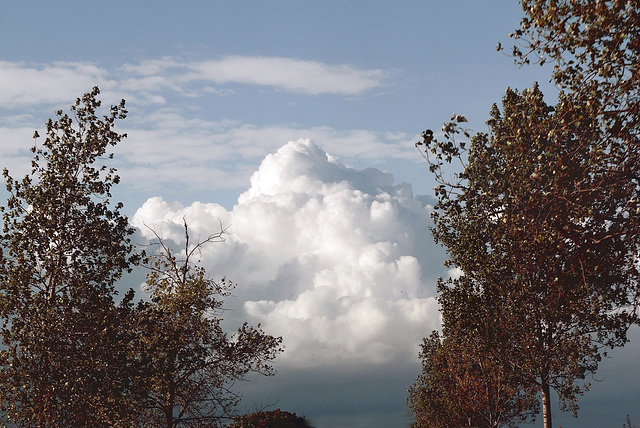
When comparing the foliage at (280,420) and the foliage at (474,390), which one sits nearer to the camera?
the foliage at (474,390)

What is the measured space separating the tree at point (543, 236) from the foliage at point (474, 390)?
1.97m

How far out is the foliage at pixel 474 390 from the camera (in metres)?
32.0

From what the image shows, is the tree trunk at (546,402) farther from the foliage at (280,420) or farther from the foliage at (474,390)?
the foliage at (280,420)

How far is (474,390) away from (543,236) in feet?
75.2

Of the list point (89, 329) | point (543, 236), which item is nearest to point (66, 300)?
point (89, 329)

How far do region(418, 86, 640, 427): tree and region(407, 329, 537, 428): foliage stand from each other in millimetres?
1967

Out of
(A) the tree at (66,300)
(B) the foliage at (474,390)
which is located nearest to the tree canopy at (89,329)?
(A) the tree at (66,300)

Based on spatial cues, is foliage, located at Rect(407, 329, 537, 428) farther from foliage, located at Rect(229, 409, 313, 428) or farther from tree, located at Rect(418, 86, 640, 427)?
foliage, located at Rect(229, 409, 313, 428)

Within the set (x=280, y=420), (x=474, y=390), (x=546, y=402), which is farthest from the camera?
(x=280, y=420)

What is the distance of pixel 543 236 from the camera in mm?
15508

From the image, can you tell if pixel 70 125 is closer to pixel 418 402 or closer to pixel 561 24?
pixel 561 24

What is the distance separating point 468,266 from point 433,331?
29388 mm

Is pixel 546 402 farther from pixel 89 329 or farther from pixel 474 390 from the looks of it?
pixel 89 329

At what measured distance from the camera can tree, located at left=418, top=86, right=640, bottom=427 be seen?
1523 cm
